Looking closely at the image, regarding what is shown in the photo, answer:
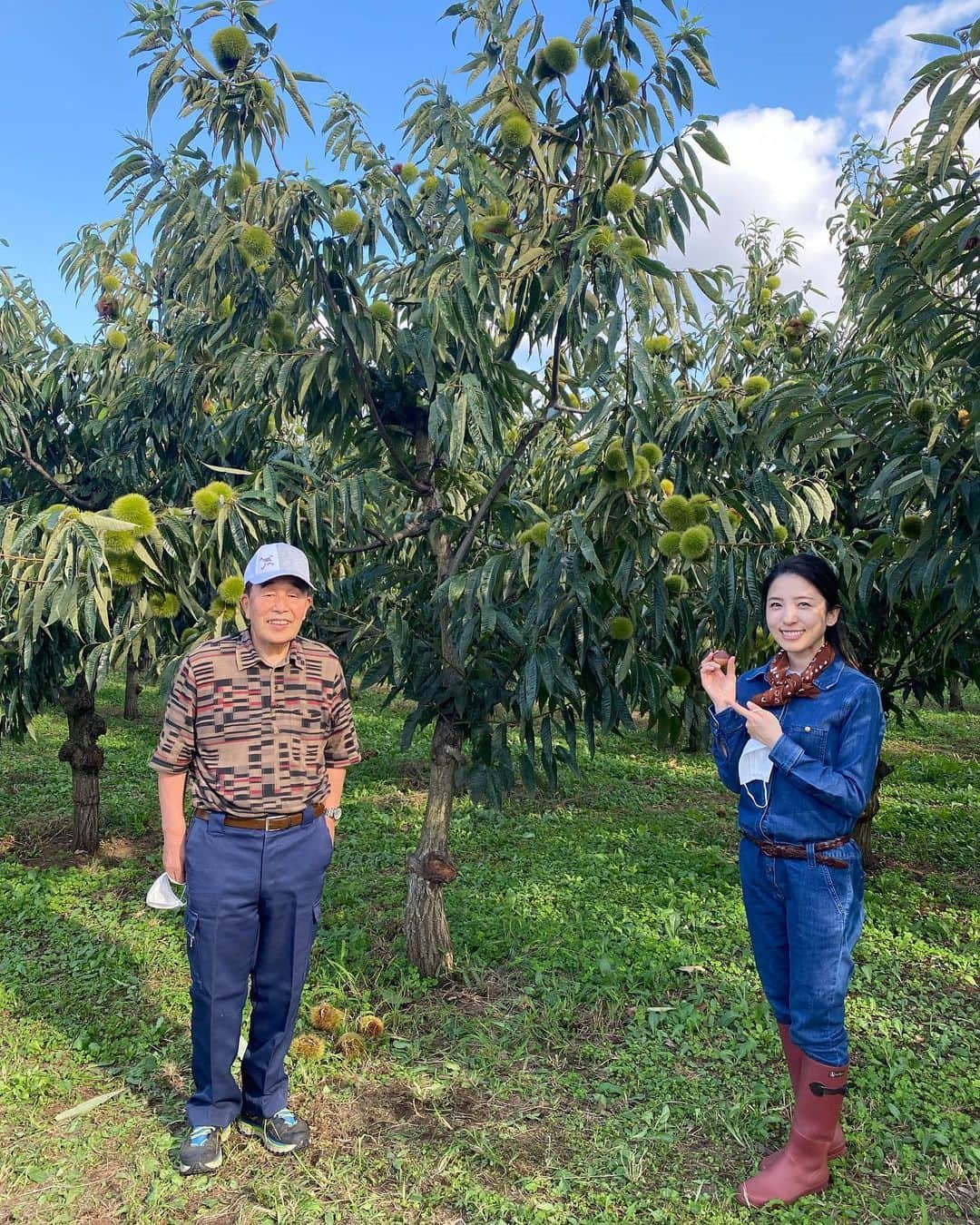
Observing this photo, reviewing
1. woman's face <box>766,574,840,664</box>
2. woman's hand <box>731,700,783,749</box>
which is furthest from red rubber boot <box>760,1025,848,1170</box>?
woman's face <box>766,574,840,664</box>

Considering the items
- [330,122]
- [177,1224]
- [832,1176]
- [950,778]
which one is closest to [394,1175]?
[177,1224]

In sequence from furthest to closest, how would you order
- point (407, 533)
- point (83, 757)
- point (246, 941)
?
1. point (83, 757)
2. point (407, 533)
3. point (246, 941)

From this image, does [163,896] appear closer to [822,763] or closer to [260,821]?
[260,821]

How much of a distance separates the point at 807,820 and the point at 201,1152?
1381 millimetres

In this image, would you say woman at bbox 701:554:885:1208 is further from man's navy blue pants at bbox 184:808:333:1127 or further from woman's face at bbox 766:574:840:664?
man's navy blue pants at bbox 184:808:333:1127

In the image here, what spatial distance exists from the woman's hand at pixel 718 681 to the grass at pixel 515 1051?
0.99 m

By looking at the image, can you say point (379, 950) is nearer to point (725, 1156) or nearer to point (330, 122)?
point (725, 1156)

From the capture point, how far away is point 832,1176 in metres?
1.84

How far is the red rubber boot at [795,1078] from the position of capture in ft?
5.72

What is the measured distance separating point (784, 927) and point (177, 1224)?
128cm

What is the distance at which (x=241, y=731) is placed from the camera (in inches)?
70.3

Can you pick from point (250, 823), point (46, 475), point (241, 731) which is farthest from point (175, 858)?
point (46, 475)

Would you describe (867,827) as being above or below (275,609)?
below

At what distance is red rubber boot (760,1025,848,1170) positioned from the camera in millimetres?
1744
